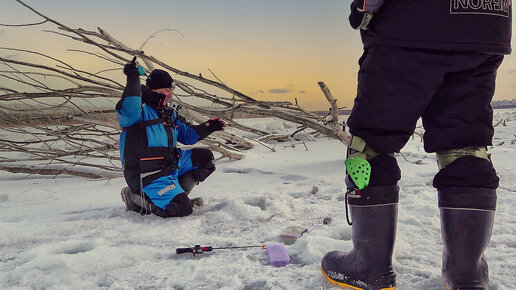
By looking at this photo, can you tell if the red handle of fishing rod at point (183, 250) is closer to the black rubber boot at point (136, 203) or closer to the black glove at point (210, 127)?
the black rubber boot at point (136, 203)

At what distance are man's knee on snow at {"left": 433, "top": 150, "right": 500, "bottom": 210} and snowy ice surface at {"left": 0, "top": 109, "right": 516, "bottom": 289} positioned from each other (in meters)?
0.37

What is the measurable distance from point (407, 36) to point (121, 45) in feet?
11.1

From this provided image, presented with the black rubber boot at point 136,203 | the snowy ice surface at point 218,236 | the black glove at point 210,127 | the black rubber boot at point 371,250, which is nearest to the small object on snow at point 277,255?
the snowy ice surface at point 218,236

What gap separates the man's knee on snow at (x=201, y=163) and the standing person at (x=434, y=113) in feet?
6.31

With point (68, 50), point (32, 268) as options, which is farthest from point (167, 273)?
point (68, 50)

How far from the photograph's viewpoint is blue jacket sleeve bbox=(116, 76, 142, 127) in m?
2.51

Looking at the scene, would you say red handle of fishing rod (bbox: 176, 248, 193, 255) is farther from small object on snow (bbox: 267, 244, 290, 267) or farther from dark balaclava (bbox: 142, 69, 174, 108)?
dark balaclava (bbox: 142, 69, 174, 108)

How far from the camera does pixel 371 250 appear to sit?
4.38 feet

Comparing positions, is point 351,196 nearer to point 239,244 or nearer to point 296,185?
point 239,244

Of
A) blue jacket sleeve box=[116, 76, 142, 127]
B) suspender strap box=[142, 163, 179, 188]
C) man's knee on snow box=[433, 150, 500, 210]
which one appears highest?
blue jacket sleeve box=[116, 76, 142, 127]

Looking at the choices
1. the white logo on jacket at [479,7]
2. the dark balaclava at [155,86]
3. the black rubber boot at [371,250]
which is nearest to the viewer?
the white logo on jacket at [479,7]

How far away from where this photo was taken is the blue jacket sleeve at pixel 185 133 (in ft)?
10.3

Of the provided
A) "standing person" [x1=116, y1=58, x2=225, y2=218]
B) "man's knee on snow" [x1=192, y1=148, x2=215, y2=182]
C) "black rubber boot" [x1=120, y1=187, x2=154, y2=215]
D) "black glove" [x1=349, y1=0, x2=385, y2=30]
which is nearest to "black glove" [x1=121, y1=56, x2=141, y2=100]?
"standing person" [x1=116, y1=58, x2=225, y2=218]

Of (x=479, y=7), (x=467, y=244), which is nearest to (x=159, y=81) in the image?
(x=479, y=7)
